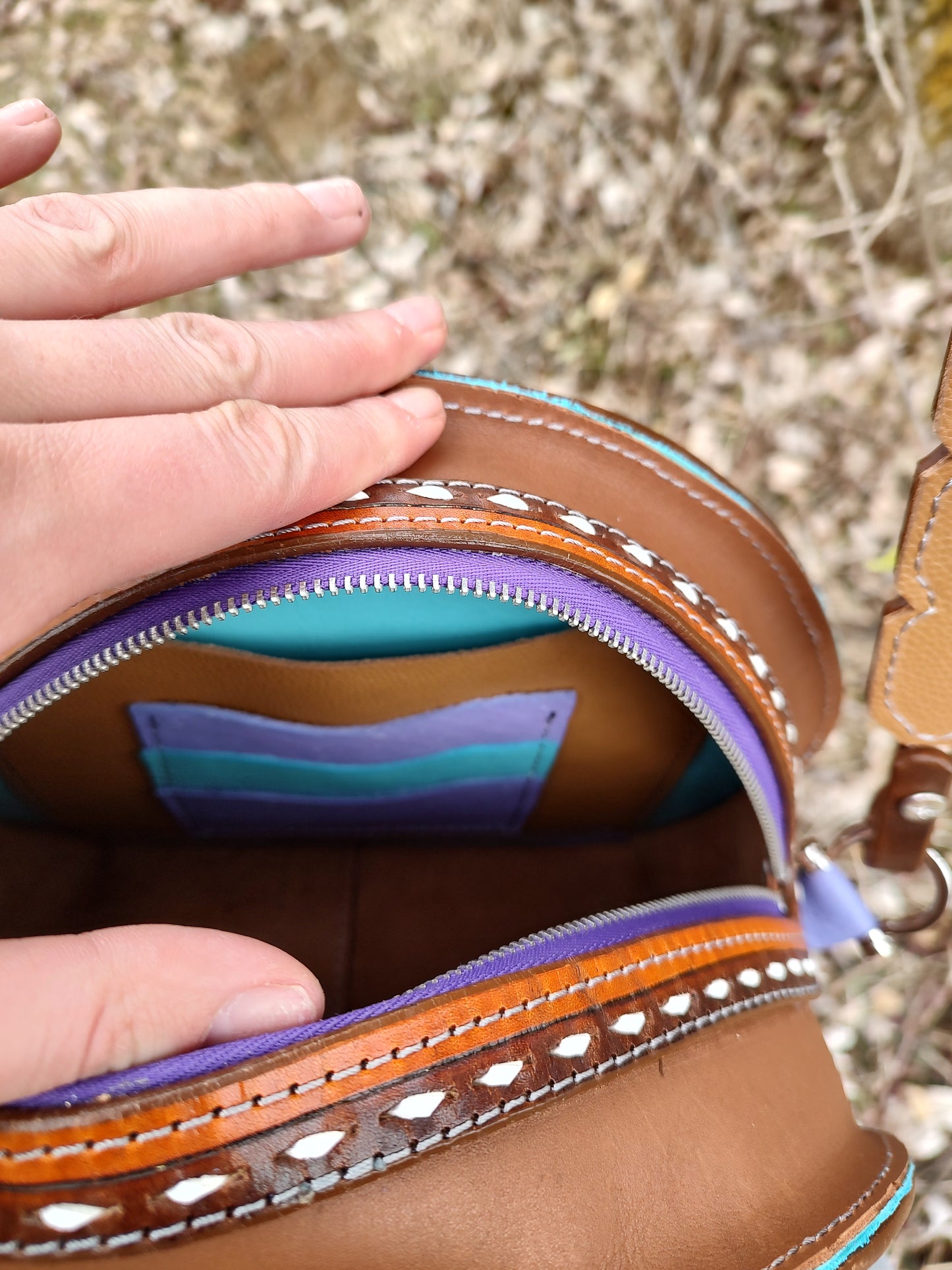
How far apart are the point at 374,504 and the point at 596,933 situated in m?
0.47

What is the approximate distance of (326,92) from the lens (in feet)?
7.20

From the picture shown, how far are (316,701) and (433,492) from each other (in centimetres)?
33

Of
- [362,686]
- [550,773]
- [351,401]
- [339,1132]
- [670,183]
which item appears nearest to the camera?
[339,1132]

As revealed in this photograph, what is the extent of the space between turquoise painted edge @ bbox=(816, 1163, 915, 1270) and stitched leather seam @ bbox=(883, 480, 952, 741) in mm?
496

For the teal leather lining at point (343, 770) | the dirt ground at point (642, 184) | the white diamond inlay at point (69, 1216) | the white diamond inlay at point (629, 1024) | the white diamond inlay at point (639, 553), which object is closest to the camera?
the white diamond inlay at point (69, 1216)

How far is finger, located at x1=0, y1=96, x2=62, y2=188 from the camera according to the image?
0.95 meters

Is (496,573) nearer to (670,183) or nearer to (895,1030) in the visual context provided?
(895,1030)

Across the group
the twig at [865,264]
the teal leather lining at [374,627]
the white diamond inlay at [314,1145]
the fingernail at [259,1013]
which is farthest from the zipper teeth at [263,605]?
the twig at [865,264]

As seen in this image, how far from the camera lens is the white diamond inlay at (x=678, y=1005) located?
79 centimetres

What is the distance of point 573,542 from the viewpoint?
32.7 inches

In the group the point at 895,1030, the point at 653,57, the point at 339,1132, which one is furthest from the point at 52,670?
the point at 653,57

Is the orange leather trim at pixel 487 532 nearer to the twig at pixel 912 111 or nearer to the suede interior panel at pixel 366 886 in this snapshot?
the suede interior panel at pixel 366 886

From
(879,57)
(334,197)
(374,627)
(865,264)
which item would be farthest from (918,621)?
(879,57)

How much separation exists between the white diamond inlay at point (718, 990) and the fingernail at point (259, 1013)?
39 cm
